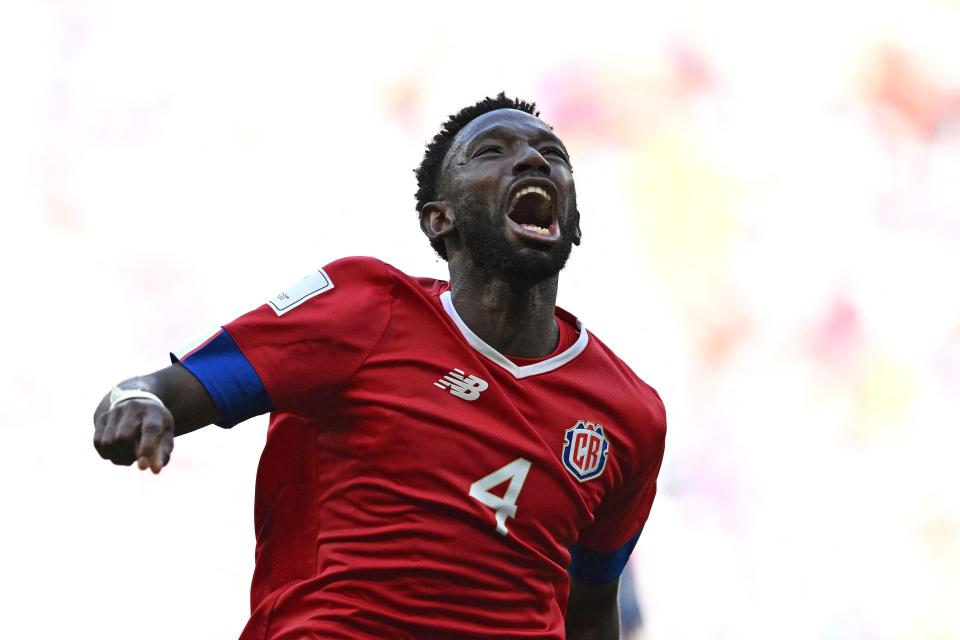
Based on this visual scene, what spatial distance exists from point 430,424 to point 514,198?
3.40ft

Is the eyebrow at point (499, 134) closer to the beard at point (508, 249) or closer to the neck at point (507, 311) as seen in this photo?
the beard at point (508, 249)

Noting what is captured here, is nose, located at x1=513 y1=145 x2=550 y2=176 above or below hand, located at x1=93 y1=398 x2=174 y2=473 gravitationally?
above

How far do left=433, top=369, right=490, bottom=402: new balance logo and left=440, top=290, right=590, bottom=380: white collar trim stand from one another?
179mm

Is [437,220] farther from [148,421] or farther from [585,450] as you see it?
[148,421]

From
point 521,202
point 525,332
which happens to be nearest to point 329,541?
point 525,332

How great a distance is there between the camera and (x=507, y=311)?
5.73 m

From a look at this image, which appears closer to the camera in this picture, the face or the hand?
the hand

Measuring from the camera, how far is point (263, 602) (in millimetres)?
5219

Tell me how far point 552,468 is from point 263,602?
3.48ft

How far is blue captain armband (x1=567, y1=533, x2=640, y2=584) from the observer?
624 cm

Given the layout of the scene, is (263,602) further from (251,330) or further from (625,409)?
(625,409)

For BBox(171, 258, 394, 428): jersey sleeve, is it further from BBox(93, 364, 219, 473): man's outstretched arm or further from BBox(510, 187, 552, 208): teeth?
BBox(510, 187, 552, 208): teeth

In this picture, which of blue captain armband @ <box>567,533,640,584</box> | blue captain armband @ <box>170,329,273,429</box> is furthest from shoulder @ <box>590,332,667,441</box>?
blue captain armband @ <box>170,329,273,429</box>

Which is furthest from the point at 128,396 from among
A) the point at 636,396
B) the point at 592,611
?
the point at 592,611
